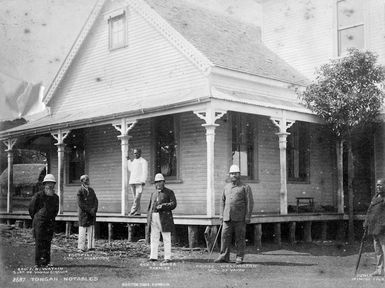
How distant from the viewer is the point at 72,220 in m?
17.0

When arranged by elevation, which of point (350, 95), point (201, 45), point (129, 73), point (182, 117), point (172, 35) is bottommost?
point (182, 117)

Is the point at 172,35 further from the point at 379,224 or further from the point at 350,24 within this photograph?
the point at 379,224

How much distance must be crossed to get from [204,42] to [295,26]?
4561mm

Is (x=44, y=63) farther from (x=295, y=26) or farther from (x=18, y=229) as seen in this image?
(x=295, y=26)

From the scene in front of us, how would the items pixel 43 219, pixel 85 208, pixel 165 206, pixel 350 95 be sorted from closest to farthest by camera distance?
pixel 43 219, pixel 165 206, pixel 85 208, pixel 350 95

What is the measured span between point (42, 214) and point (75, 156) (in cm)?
987

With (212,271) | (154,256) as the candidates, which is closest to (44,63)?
(154,256)

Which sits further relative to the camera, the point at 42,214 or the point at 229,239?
the point at 229,239

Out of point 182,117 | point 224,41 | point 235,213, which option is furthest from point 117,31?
point 235,213

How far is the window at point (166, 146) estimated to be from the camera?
16.7m

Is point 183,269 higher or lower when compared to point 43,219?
lower

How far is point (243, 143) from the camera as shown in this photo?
1669 centimetres

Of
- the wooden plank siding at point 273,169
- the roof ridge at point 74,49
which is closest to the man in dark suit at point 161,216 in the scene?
the wooden plank siding at point 273,169

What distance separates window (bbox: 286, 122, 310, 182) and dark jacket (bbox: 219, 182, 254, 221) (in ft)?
→ 22.1
